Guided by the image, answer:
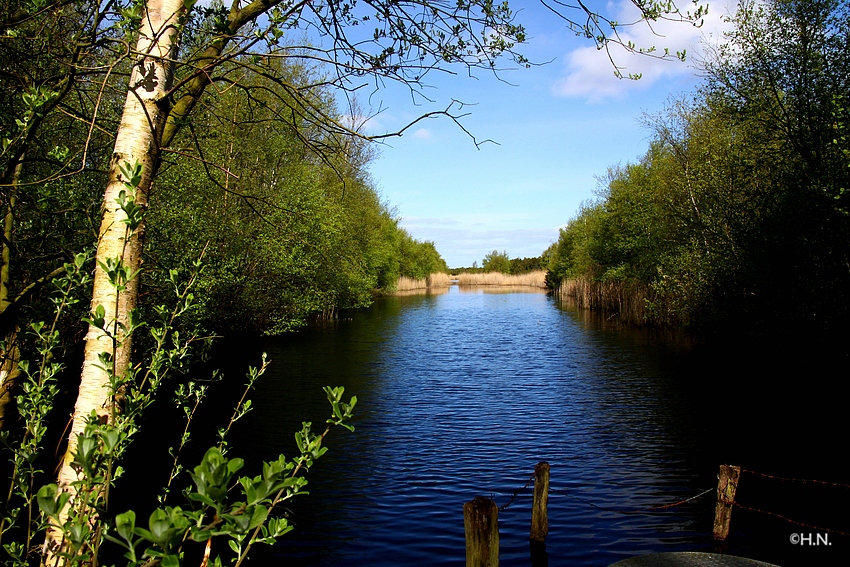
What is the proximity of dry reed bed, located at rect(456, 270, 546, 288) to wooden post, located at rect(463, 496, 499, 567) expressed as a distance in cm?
8504

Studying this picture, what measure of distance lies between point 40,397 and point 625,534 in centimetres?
692

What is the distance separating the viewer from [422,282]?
9556 cm

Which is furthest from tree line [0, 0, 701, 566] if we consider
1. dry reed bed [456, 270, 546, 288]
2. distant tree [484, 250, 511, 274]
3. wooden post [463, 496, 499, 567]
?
distant tree [484, 250, 511, 274]

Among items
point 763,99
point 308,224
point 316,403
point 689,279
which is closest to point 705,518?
point 316,403

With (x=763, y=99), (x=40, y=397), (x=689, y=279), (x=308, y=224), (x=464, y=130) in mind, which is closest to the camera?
(x=40, y=397)

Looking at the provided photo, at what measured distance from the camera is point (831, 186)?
41.4ft

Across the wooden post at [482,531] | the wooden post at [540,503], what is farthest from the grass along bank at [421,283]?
the wooden post at [482,531]

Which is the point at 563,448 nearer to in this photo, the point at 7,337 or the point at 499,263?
the point at 7,337

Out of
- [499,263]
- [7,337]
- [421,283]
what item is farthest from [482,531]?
[499,263]

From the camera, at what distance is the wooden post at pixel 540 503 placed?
6.79 meters

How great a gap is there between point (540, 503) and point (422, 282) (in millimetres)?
88486

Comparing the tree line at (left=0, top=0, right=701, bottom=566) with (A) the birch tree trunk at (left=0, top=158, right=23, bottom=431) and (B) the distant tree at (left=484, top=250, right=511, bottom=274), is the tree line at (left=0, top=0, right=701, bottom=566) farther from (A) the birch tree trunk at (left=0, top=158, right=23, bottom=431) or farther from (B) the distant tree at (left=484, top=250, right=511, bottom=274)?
(B) the distant tree at (left=484, top=250, right=511, bottom=274)

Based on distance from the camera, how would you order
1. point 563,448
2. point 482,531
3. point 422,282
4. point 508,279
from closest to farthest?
point 482,531, point 563,448, point 422,282, point 508,279

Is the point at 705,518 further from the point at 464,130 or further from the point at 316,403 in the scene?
the point at 316,403
